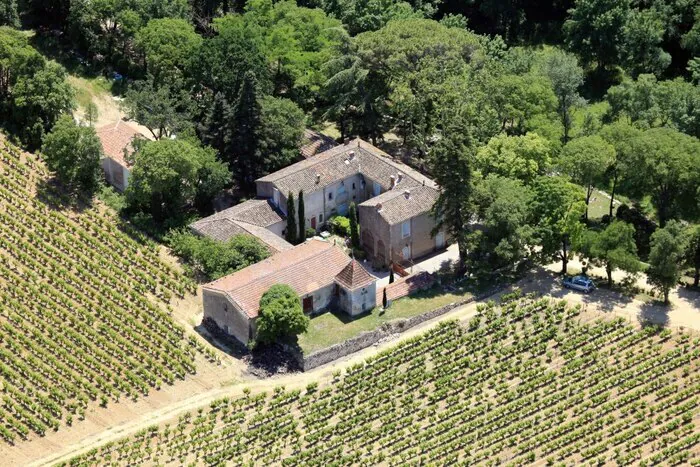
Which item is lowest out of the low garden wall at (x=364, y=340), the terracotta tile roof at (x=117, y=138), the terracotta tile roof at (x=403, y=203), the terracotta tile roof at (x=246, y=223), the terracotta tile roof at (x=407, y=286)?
the low garden wall at (x=364, y=340)

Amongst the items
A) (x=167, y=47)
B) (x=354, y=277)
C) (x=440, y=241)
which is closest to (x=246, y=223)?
(x=354, y=277)

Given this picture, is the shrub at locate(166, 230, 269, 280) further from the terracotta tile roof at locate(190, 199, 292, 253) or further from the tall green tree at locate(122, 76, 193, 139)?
the tall green tree at locate(122, 76, 193, 139)

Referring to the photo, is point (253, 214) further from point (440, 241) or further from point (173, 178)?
point (440, 241)

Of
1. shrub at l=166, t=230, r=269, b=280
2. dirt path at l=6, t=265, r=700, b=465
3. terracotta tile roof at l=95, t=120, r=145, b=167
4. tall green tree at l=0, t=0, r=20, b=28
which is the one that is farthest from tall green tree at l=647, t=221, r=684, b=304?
tall green tree at l=0, t=0, r=20, b=28

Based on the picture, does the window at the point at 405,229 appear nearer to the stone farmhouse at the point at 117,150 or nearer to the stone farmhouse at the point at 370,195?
the stone farmhouse at the point at 370,195

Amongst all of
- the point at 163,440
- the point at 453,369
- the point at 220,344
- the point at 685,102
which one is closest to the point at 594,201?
the point at 685,102

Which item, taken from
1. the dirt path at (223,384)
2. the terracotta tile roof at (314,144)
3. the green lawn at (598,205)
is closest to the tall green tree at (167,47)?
the terracotta tile roof at (314,144)
